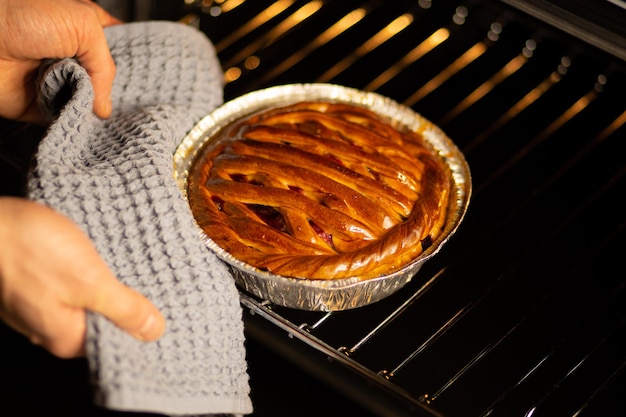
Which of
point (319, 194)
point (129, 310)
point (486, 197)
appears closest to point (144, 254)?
point (129, 310)

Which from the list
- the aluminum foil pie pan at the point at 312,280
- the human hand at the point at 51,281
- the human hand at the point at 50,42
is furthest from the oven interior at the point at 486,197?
the human hand at the point at 51,281

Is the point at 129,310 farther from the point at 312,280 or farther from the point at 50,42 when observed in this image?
the point at 50,42

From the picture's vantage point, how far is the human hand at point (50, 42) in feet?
4.03

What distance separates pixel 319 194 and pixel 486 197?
498 millimetres

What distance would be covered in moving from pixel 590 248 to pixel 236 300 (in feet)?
2.38

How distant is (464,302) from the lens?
1.39m

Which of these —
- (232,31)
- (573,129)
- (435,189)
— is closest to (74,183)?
(435,189)

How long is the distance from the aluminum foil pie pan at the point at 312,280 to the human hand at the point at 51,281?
25cm

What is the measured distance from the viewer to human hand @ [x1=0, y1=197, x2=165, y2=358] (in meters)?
0.86

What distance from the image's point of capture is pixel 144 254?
1.08 m

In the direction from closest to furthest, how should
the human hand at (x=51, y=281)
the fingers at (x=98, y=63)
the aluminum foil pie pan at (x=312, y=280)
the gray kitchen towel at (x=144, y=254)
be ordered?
the human hand at (x=51, y=281), the gray kitchen towel at (x=144, y=254), the aluminum foil pie pan at (x=312, y=280), the fingers at (x=98, y=63)

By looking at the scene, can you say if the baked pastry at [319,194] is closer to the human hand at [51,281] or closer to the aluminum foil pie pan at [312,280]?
the aluminum foil pie pan at [312,280]

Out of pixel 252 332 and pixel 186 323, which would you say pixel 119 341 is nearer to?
pixel 186 323

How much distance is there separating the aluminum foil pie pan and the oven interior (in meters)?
0.05
